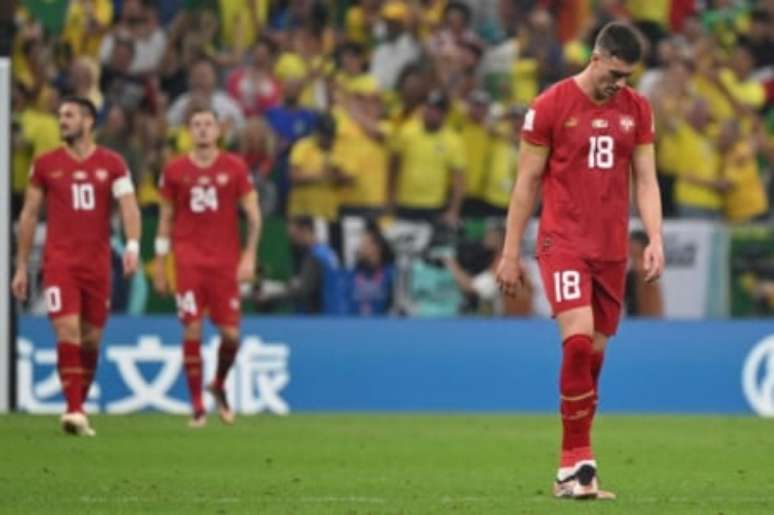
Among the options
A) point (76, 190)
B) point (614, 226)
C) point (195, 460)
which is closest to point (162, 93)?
point (76, 190)

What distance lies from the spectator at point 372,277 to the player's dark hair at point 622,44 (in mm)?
12075

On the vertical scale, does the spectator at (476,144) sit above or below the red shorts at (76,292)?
above

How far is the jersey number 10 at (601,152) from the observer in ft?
41.1

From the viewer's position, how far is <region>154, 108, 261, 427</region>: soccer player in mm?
20156

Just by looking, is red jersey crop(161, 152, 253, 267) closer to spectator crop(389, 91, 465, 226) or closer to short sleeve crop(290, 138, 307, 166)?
short sleeve crop(290, 138, 307, 166)

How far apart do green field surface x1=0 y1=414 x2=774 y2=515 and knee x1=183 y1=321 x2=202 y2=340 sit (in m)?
0.82

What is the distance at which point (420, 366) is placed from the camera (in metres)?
24.6

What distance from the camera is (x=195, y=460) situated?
1537 centimetres

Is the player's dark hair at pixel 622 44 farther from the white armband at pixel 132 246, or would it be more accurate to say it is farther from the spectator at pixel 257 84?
the spectator at pixel 257 84

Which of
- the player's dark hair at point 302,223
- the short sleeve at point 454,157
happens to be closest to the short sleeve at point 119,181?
the player's dark hair at point 302,223

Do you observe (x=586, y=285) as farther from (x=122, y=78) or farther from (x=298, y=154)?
(x=122, y=78)

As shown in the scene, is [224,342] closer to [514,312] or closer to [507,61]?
[514,312]

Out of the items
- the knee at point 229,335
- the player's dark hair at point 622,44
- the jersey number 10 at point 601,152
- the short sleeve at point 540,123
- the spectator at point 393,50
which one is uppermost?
the spectator at point 393,50

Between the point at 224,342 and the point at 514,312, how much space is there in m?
5.32
